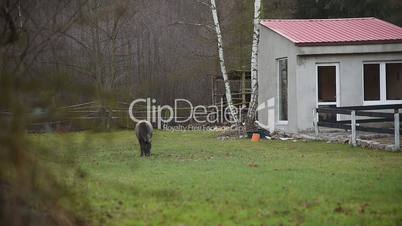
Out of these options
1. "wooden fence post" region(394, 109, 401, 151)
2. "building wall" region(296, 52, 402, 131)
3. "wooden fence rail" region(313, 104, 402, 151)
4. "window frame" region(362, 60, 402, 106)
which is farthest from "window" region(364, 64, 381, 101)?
"wooden fence post" region(394, 109, 401, 151)

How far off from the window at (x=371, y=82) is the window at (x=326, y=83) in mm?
1213

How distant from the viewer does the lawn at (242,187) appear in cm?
821

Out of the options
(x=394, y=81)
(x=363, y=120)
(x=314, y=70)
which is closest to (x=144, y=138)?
(x=314, y=70)

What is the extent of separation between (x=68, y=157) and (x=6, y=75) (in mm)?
1013

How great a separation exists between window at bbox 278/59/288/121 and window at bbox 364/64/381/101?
2934 mm

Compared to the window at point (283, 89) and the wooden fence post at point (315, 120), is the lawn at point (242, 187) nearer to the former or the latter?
the wooden fence post at point (315, 120)

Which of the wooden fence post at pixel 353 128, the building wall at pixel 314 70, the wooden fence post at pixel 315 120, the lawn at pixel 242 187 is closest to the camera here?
the lawn at pixel 242 187

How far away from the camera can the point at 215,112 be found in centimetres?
3588

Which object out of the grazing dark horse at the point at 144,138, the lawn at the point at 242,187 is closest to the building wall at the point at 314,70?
the lawn at the point at 242,187

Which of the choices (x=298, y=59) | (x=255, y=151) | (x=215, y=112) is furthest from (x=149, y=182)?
(x=215, y=112)

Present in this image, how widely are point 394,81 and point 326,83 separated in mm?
2520

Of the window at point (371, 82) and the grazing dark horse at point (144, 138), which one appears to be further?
the window at point (371, 82)

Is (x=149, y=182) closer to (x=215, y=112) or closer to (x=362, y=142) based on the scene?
(x=362, y=142)

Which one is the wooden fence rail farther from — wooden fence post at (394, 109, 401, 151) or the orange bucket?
the orange bucket
